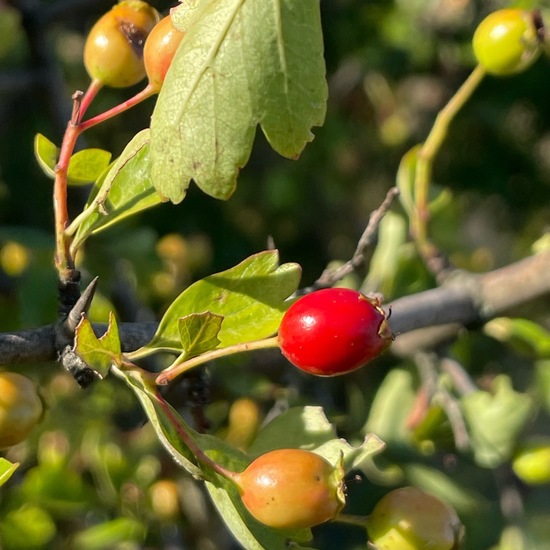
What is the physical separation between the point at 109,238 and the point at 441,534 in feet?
3.18

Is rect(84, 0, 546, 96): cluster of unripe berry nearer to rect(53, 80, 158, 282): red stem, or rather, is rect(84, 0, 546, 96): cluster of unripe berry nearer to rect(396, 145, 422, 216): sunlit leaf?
rect(53, 80, 158, 282): red stem

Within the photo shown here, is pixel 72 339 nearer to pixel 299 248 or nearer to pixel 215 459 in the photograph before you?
pixel 215 459

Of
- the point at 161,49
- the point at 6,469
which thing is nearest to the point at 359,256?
the point at 161,49

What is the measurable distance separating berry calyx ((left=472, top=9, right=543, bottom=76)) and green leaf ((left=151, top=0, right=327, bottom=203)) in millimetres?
440

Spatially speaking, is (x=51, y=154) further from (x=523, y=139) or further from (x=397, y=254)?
(x=523, y=139)

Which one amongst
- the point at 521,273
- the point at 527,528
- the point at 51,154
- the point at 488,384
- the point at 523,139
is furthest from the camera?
the point at 523,139

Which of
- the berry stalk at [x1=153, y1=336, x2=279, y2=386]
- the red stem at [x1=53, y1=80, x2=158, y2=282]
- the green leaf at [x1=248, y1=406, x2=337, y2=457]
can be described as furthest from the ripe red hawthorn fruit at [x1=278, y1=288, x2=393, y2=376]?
the red stem at [x1=53, y1=80, x2=158, y2=282]

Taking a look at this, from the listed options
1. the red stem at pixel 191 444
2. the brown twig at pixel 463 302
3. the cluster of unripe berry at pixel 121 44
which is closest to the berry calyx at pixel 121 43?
the cluster of unripe berry at pixel 121 44

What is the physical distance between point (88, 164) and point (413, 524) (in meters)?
0.49

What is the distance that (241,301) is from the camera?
2.81 feet

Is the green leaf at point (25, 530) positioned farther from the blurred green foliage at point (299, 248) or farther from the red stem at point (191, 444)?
the red stem at point (191, 444)

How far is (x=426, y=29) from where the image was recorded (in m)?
2.29

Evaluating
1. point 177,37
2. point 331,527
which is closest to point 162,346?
point 177,37

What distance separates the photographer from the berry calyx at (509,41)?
1152 millimetres
